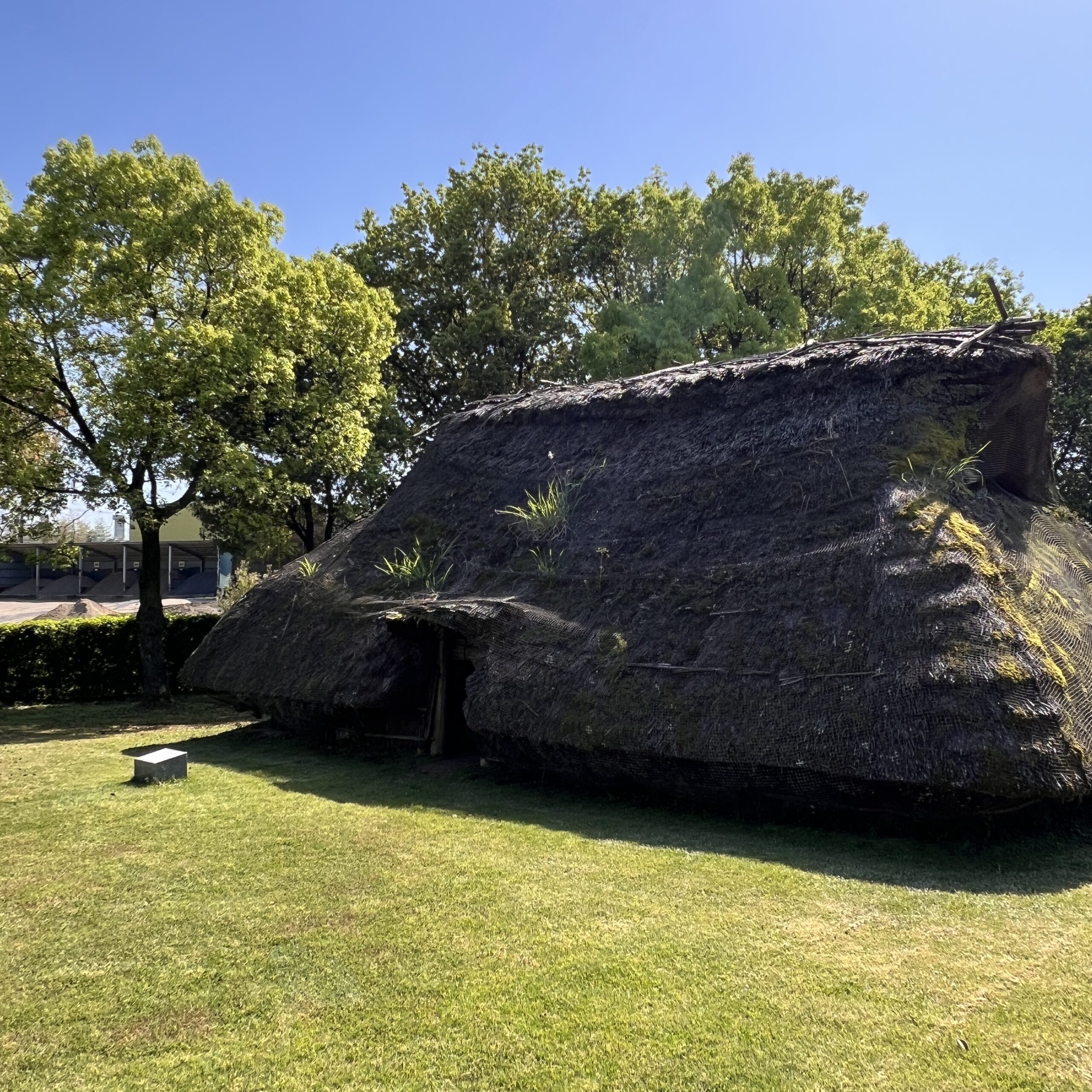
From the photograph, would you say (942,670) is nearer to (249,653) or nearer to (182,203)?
(249,653)

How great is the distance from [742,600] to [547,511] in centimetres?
343

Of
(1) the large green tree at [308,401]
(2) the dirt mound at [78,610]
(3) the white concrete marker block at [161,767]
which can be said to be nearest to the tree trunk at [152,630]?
(1) the large green tree at [308,401]

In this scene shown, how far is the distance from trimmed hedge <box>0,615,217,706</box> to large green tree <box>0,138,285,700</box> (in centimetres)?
313

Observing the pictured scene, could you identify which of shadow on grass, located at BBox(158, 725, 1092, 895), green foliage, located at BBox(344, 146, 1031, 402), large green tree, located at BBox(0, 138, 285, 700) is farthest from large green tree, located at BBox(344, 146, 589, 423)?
shadow on grass, located at BBox(158, 725, 1092, 895)

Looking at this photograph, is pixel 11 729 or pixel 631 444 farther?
pixel 11 729

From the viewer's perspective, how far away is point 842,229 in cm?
→ 2209

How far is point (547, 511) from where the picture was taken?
33.6ft

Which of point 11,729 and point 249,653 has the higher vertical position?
point 249,653

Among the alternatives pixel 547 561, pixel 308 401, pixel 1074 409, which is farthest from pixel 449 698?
pixel 1074 409

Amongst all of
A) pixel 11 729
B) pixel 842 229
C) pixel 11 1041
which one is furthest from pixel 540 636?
pixel 842 229

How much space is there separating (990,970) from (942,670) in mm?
2478

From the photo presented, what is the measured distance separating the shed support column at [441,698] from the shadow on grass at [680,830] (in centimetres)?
34

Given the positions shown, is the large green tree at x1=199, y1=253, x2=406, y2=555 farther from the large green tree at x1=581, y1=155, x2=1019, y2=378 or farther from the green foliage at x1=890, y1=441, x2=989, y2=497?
the green foliage at x1=890, y1=441, x2=989, y2=497

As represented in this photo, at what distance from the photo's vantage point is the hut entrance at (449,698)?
9883 millimetres
